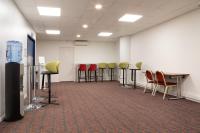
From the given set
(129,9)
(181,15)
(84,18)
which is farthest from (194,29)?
(84,18)

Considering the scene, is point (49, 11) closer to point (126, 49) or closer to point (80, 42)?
point (126, 49)

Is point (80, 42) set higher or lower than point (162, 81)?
higher

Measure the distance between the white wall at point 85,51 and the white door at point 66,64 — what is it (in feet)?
0.82

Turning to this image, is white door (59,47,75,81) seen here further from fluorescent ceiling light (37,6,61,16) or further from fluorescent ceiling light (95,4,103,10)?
fluorescent ceiling light (95,4,103,10)

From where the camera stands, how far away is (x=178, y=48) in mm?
5910

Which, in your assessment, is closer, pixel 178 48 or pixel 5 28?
pixel 5 28

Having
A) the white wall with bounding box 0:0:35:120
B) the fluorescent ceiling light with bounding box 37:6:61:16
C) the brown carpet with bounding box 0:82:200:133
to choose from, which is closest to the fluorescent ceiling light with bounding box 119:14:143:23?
the fluorescent ceiling light with bounding box 37:6:61:16

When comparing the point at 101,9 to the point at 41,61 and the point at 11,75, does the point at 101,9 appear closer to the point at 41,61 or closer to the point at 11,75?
the point at 11,75

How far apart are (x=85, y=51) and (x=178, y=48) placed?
22.4ft

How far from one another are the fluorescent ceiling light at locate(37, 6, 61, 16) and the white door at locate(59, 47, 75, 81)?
5.99 m

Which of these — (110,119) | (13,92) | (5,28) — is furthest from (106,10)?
(13,92)

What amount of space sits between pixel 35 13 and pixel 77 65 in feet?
20.3

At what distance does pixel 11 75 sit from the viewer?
134 inches

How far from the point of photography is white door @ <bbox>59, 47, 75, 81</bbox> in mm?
11344
